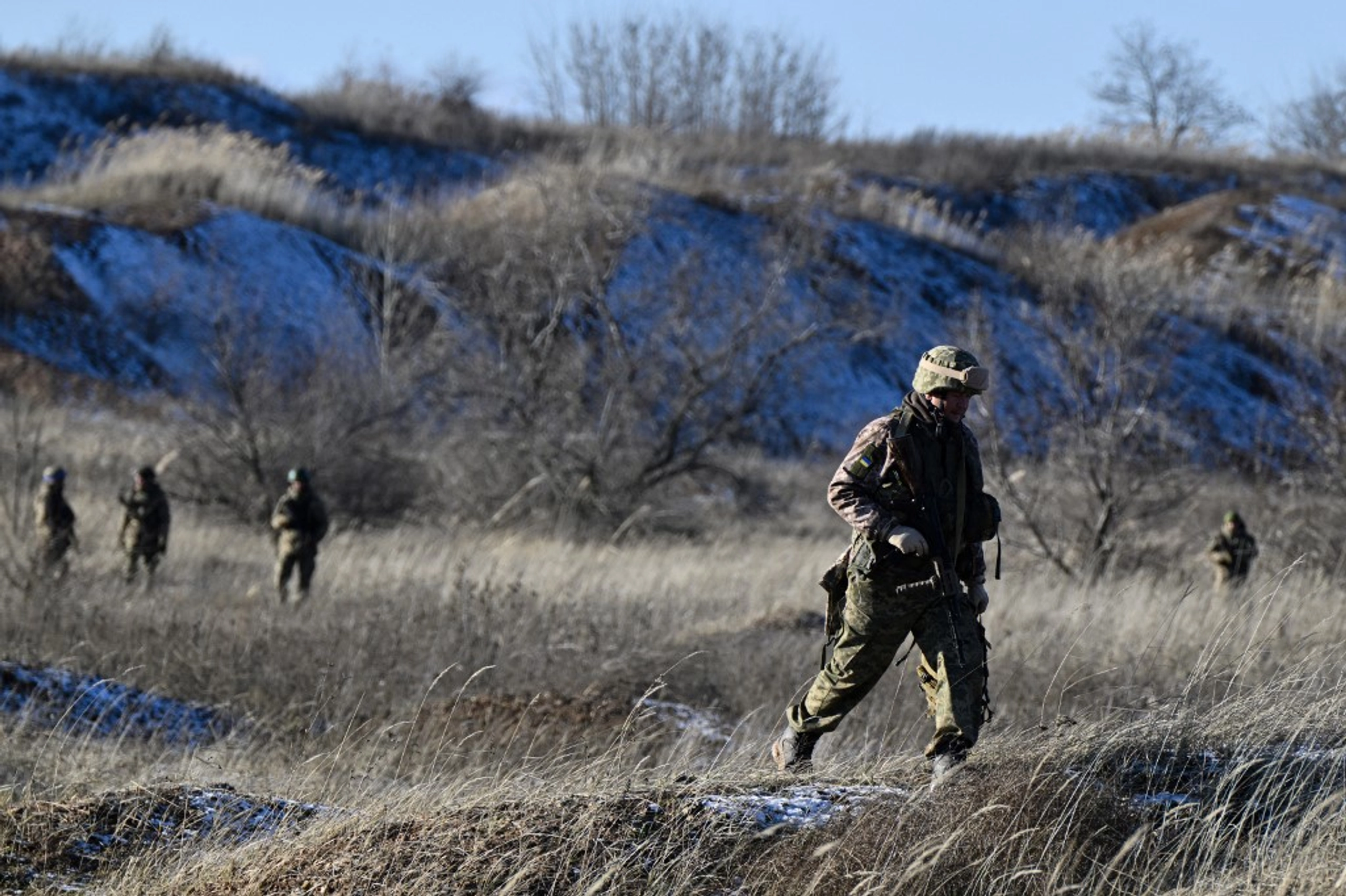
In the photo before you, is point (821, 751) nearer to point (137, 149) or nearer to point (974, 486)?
point (974, 486)

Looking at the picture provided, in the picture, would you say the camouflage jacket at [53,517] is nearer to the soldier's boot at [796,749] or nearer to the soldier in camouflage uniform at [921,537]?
the soldier's boot at [796,749]

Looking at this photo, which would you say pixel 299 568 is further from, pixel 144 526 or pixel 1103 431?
pixel 1103 431

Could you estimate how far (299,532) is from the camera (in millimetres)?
11820

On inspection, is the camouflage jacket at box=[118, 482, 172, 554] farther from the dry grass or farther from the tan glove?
the tan glove

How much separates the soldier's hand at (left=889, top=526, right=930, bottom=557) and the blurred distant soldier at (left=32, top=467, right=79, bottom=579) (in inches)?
356

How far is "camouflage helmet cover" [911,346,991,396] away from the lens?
4844 mm

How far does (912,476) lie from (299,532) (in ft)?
26.0

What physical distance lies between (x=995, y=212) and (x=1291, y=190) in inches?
311

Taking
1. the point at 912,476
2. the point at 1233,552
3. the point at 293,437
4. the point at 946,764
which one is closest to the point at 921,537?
the point at 912,476

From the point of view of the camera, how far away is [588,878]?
3777mm

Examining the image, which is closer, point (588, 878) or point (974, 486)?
point (588, 878)

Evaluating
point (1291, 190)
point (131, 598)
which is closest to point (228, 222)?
point (131, 598)

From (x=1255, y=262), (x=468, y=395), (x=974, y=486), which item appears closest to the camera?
(x=974, y=486)

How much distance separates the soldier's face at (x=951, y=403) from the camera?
4.95 meters
